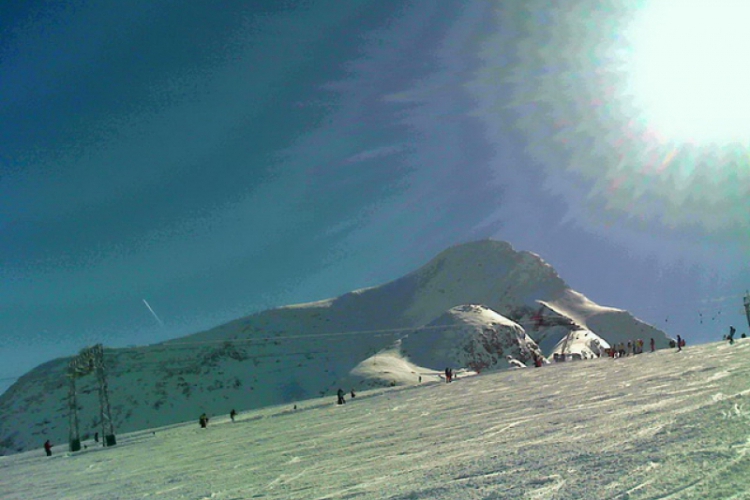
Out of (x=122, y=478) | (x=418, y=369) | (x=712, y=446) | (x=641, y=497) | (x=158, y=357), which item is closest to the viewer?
(x=641, y=497)

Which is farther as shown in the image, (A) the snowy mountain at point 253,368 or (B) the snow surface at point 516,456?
(A) the snowy mountain at point 253,368

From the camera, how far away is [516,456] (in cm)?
988

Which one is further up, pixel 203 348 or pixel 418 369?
pixel 203 348

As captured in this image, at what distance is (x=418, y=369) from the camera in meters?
91.4

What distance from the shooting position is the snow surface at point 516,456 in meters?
7.41

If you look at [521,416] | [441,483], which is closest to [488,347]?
[521,416]

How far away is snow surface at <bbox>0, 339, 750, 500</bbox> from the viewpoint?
7.41 metres

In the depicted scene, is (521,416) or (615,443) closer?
(615,443)

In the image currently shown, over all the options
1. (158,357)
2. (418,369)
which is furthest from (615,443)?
(158,357)

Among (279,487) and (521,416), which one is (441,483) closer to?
(279,487)

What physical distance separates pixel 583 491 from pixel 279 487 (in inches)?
242

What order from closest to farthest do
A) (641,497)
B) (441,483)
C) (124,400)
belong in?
(641,497) → (441,483) → (124,400)

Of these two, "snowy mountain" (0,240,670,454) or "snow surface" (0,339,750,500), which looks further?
"snowy mountain" (0,240,670,454)

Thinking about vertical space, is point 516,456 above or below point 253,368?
below
